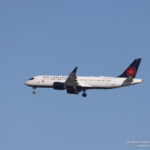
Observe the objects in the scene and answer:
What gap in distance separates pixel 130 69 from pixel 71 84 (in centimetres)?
1328

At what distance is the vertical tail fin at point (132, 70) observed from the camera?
90.4 m

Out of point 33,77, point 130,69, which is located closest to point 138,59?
point 130,69

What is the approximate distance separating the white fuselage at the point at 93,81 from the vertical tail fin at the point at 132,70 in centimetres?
212

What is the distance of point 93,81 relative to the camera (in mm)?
90125

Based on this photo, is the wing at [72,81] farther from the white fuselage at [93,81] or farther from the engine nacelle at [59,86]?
the white fuselage at [93,81]

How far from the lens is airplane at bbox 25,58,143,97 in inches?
3442

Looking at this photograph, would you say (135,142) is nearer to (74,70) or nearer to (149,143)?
(149,143)

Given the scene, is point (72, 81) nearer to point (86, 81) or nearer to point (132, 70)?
point (86, 81)

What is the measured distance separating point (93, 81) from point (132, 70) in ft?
28.4

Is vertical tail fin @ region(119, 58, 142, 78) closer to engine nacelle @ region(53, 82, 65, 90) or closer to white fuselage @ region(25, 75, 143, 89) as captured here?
white fuselage @ region(25, 75, 143, 89)

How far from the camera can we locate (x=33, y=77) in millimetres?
97125

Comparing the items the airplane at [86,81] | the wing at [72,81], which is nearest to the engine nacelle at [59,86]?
the airplane at [86,81]

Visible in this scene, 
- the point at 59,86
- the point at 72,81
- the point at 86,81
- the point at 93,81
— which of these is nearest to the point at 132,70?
the point at 93,81

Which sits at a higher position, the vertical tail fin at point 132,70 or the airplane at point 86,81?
the vertical tail fin at point 132,70
